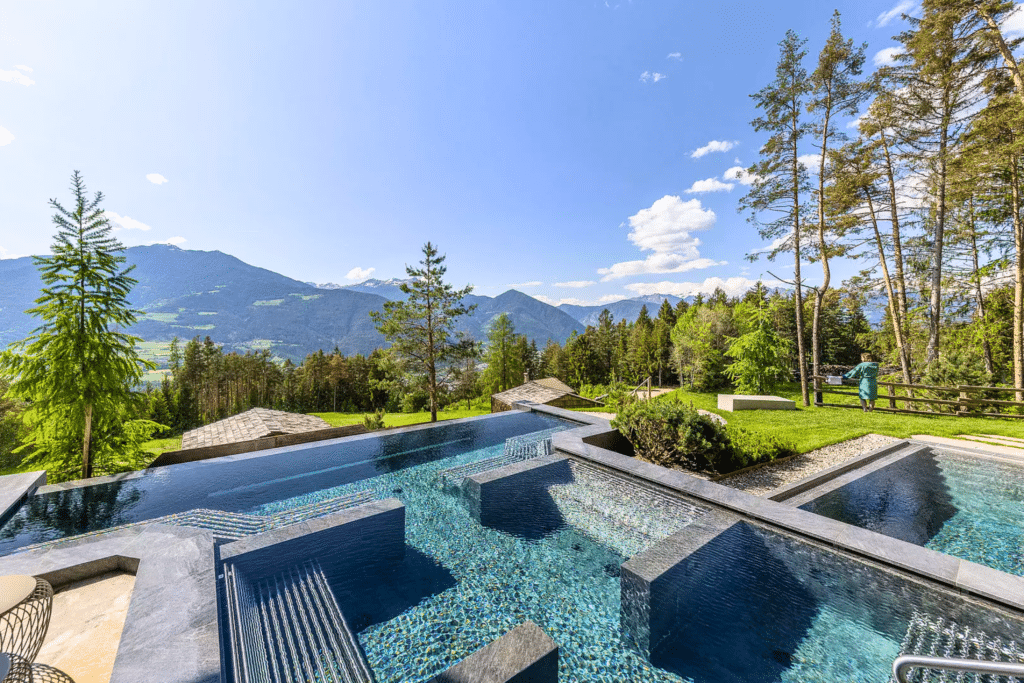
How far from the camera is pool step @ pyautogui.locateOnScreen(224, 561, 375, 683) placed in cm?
255

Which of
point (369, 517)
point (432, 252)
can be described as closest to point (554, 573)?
point (369, 517)

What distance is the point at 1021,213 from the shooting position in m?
10.9

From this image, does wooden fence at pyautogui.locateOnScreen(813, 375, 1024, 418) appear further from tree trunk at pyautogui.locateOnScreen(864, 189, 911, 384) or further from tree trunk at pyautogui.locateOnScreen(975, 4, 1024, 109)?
tree trunk at pyautogui.locateOnScreen(975, 4, 1024, 109)

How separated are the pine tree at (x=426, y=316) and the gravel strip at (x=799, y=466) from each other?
10.3 metres

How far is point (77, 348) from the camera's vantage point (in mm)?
6355

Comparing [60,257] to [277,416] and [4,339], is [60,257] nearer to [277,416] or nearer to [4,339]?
[277,416]

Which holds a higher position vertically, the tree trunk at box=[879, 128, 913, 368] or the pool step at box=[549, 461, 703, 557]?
the tree trunk at box=[879, 128, 913, 368]

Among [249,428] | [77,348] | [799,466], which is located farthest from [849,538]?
[249,428]

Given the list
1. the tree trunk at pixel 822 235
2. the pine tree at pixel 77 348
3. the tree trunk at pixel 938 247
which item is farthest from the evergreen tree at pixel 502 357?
the pine tree at pixel 77 348

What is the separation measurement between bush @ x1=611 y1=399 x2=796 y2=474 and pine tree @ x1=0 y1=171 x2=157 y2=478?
9613 millimetres

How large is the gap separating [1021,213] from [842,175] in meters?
4.54

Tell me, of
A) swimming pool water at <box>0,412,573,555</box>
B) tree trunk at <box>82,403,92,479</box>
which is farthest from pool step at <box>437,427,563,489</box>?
tree trunk at <box>82,403,92,479</box>

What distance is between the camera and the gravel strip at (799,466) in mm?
5842

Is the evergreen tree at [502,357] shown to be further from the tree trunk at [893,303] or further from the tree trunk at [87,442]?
the tree trunk at [87,442]
